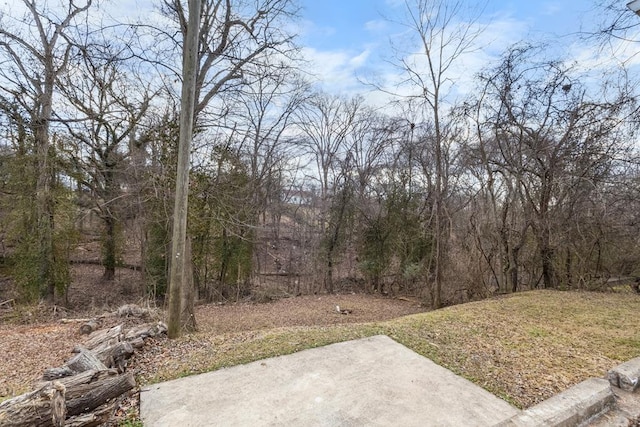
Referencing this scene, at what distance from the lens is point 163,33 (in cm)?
507

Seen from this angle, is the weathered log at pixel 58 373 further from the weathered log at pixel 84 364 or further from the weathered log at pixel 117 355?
the weathered log at pixel 117 355

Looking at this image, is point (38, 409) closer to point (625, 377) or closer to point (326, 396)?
point (326, 396)

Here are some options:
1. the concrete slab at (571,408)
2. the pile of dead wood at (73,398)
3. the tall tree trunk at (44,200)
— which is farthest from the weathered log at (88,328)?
the concrete slab at (571,408)

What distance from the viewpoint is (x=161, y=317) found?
180 inches

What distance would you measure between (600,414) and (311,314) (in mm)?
5717

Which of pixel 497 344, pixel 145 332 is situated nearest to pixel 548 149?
pixel 497 344

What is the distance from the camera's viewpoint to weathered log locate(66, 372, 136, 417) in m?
1.81

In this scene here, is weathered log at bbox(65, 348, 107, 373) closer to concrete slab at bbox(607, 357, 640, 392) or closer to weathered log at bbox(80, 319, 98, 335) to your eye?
weathered log at bbox(80, 319, 98, 335)

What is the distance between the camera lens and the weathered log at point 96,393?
5.93ft

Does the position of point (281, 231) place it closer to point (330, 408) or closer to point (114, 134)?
point (114, 134)

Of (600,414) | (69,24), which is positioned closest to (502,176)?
(600,414)

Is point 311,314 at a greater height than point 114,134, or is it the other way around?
point 114,134

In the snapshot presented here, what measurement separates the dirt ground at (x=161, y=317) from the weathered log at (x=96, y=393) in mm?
756

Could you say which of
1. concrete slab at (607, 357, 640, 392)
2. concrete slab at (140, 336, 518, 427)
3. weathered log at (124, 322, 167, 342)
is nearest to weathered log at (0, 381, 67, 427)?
concrete slab at (140, 336, 518, 427)
